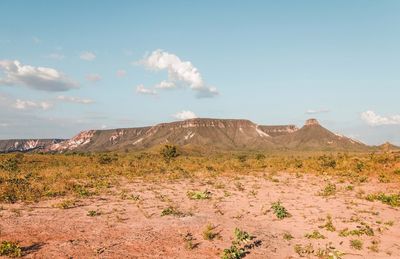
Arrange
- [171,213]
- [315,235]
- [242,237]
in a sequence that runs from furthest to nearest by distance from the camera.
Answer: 1. [171,213]
2. [315,235]
3. [242,237]

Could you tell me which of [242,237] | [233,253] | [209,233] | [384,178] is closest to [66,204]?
[209,233]

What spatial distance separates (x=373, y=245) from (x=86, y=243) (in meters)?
8.82

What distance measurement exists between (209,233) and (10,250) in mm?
5709

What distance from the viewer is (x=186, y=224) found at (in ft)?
42.9

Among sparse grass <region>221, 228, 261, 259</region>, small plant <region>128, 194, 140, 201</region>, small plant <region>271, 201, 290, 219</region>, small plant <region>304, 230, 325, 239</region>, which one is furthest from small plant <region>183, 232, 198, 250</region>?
small plant <region>128, 194, 140, 201</region>

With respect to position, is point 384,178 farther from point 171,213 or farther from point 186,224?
point 186,224

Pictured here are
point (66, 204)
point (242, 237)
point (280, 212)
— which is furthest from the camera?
point (66, 204)

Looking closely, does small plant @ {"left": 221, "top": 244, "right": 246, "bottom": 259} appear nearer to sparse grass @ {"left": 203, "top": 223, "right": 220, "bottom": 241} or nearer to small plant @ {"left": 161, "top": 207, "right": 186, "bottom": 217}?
sparse grass @ {"left": 203, "top": 223, "right": 220, "bottom": 241}

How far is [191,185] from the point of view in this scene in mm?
24734

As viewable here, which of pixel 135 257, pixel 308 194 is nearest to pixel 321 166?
pixel 308 194

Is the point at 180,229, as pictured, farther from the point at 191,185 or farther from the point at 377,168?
the point at 377,168

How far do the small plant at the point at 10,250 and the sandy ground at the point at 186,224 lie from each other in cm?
21

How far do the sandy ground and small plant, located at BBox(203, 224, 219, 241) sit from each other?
0.16m

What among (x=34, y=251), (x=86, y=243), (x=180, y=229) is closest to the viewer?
(x=34, y=251)
